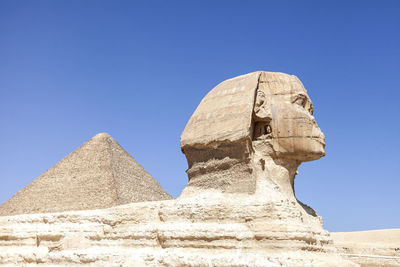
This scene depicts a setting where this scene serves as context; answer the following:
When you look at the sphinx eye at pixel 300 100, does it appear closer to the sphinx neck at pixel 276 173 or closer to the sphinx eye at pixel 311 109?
the sphinx eye at pixel 311 109

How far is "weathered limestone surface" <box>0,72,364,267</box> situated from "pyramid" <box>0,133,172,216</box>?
28202 mm

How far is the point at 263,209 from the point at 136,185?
33363 mm

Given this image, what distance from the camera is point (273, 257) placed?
209 inches

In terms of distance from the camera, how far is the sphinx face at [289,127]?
21.8 feet

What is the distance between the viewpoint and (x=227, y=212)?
19.5 feet

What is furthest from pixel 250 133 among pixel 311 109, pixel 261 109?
pixel 311 109

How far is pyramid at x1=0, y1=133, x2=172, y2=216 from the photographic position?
121 feet

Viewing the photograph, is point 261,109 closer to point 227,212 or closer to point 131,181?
point 227,212

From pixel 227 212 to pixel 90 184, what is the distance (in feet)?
113

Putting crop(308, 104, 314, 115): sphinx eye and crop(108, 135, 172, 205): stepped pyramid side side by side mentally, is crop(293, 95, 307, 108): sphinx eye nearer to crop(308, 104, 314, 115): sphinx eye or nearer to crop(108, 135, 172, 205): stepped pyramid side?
crop(308, 104, 314, 115): sphinx eye

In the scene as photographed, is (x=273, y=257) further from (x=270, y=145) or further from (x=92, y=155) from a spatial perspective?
(x=92, y=155)

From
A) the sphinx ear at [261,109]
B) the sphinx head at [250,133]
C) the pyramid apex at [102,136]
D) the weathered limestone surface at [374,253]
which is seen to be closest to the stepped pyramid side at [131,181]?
the pyramid apex at [102,136]

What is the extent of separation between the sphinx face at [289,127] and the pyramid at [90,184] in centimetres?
2923

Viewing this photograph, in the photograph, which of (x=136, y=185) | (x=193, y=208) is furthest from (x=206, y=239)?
(x=136, y=185)
